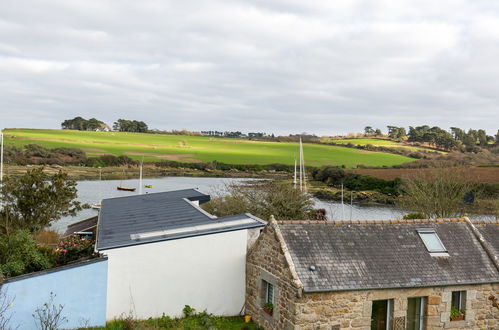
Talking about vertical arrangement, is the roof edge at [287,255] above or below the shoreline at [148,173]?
above

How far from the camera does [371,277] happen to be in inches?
470

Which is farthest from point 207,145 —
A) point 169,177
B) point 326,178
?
point 326,178

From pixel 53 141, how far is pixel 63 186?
81.6m

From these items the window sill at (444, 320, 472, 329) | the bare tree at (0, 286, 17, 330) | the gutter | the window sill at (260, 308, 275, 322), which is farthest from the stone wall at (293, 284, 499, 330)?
the bare tree at (0, 286, 17, 330)

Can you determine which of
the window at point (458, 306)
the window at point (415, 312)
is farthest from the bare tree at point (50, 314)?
the window at point (458, 306)

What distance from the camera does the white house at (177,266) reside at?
12.9 m

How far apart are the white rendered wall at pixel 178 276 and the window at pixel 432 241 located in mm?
5425

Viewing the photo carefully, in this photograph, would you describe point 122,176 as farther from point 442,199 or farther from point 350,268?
point 350,268

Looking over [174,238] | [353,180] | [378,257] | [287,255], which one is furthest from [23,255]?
[353,180]

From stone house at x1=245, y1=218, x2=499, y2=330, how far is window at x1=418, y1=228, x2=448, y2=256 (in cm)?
3

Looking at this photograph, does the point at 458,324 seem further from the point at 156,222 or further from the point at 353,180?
the point at 353,180

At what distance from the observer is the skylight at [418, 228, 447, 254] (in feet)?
43.9

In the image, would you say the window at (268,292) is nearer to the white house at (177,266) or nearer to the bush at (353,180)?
the white house at (177,266)

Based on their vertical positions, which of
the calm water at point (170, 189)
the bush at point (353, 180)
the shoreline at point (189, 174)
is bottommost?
the calm water at point (170, 189)
